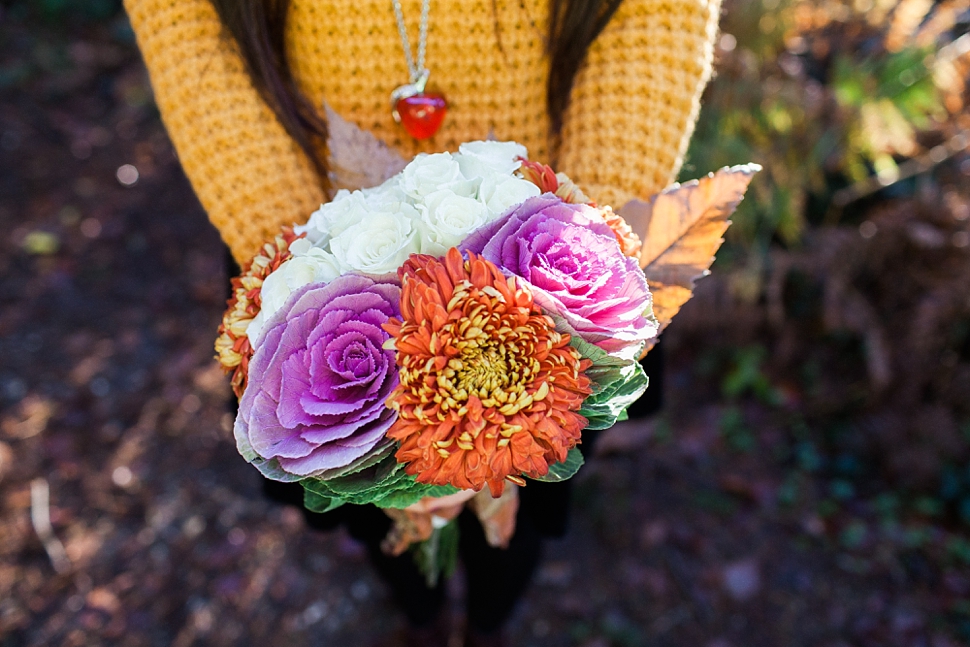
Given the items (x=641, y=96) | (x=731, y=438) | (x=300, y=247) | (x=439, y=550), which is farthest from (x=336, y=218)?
(x=731, y=438)

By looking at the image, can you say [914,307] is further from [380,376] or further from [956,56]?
[380,376]

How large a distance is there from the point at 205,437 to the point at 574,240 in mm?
2029

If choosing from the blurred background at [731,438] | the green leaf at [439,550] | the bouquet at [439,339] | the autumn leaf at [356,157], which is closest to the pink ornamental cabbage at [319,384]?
the bouquet at [439,339]

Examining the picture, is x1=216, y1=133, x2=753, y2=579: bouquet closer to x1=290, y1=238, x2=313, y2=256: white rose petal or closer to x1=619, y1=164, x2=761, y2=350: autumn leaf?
x1=290, y1=238, x2=313, y2=256: white rose petal

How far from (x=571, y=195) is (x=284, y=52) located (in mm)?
625

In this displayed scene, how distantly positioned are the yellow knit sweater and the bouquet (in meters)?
0.28

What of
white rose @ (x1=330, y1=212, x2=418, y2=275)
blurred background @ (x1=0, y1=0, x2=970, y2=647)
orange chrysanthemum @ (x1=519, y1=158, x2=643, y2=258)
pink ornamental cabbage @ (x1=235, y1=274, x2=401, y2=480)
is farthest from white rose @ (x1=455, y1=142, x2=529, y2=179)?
blurred background @ (x1=0, y1=0, x2=970, y2=647)

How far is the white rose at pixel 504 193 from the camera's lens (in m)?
0.79

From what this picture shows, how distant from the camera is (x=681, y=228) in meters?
0.92

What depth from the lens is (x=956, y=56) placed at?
7.59 feet

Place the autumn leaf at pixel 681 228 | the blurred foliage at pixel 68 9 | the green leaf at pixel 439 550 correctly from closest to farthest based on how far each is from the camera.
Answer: the autumn leaf at pixel 681 228
the green leaf at pixel 439 550
the blurred foliage at pixel 68 9

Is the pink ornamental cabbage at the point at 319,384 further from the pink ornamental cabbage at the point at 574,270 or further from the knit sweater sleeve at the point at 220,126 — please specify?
the knit sweater sleeve at the point at 220,126

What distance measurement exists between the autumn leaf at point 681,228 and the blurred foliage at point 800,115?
55.9 inches

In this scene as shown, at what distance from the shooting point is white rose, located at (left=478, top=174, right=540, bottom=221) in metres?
0.79
